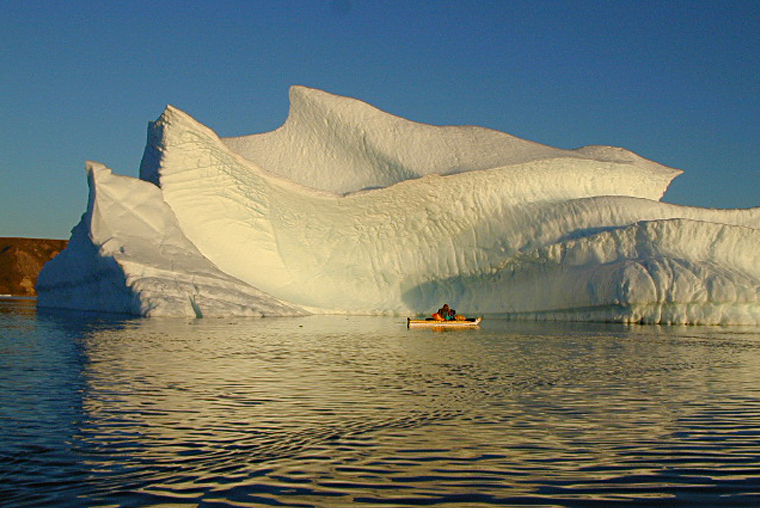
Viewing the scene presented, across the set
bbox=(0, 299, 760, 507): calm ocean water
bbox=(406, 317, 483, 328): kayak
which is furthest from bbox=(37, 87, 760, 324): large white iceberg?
bbox=(0, 299, 760, 507): calm ocean water

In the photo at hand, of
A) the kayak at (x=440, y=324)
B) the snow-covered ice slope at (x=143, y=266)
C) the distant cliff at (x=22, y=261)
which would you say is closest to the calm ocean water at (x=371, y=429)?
the kayak at (x=440, y=324)

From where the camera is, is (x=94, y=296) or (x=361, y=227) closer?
(x=94, y=296)

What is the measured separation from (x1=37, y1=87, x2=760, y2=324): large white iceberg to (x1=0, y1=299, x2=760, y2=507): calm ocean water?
958 centimetres

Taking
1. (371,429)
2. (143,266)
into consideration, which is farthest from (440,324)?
(371,429)

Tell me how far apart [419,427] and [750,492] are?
2.39m

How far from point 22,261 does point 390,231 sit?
64.3 meters

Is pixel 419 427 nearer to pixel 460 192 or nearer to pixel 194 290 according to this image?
pixel 194 290

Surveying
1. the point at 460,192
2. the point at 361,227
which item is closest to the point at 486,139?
the point at 460,192

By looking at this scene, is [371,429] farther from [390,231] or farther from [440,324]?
[390,231]

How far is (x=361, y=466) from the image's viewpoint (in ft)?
14.5

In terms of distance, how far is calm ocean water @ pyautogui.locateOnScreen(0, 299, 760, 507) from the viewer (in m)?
3.88

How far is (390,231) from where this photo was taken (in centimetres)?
2545

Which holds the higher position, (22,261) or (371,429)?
(22,261)

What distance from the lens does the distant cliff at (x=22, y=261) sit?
7369cm
